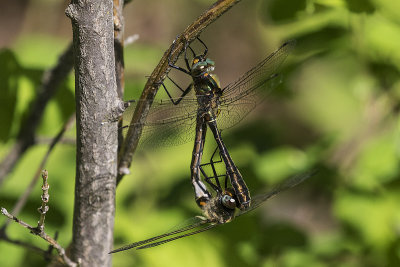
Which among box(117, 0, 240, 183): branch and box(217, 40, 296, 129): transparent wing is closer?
box(117, 0, 240, 183): branch

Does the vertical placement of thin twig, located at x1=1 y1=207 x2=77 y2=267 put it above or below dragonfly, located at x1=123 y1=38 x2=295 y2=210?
below

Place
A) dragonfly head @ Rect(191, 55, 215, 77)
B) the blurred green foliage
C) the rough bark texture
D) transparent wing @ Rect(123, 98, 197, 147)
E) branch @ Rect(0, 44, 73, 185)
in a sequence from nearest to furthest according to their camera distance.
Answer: the rough bark texture, transparent wing @ Rect(123, 98, 197, 147), dragonfly head @ Rect(191, 55, 215, 77), branch @ Rect(0, 44, 73, 185), the blurred green foliage

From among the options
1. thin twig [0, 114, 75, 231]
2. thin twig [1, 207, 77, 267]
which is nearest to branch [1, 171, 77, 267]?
thin twig [1, 207, 77, 267]

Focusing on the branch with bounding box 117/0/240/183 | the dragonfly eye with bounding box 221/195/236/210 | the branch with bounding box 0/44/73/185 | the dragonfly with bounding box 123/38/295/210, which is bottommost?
the dragonfly eye with bounding box 221/195/236/210

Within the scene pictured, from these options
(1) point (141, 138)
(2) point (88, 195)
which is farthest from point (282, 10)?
(2) point (88, 195)

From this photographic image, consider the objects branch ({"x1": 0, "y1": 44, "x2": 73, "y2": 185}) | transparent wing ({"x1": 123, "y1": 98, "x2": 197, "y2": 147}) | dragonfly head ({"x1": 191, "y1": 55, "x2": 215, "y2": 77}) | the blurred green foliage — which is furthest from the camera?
the blurred green foliage

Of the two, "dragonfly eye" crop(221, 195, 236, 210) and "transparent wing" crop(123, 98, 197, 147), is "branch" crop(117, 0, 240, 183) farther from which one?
"dragonfly eye" crop(221, 195, 236, 210)
